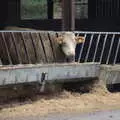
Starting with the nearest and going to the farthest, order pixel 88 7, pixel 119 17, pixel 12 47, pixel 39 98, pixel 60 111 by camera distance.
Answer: pixel 60 111 < pixel 39 98 < pixel 12 47 < pixel 119 17 < pixel 88 7

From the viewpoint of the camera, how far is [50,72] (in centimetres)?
1055

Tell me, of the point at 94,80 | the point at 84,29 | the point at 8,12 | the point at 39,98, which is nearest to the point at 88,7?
the point at 84,29

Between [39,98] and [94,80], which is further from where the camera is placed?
[94,80]

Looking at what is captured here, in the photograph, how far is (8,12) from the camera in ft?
61.7

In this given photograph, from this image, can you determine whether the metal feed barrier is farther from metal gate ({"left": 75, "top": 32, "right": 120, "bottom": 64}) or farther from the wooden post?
metal gate ({"left": 75, "top": 32, "right": 120, "bottom": 64})

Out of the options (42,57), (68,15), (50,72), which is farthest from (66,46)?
(50,72)

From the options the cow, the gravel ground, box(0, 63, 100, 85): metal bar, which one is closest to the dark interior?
the cow

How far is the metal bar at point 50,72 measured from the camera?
989cm

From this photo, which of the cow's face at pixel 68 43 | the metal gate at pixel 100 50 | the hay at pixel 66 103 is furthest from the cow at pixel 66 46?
the metal gate at pixel 100 50

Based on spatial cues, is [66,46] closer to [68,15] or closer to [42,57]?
[42,57]

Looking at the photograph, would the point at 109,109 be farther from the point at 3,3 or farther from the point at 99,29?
the point at 3,3

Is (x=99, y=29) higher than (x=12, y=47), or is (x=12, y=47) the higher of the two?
(x=12, y=47)

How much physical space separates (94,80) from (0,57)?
2.03m

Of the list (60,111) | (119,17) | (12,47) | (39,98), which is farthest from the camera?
(119,17)
